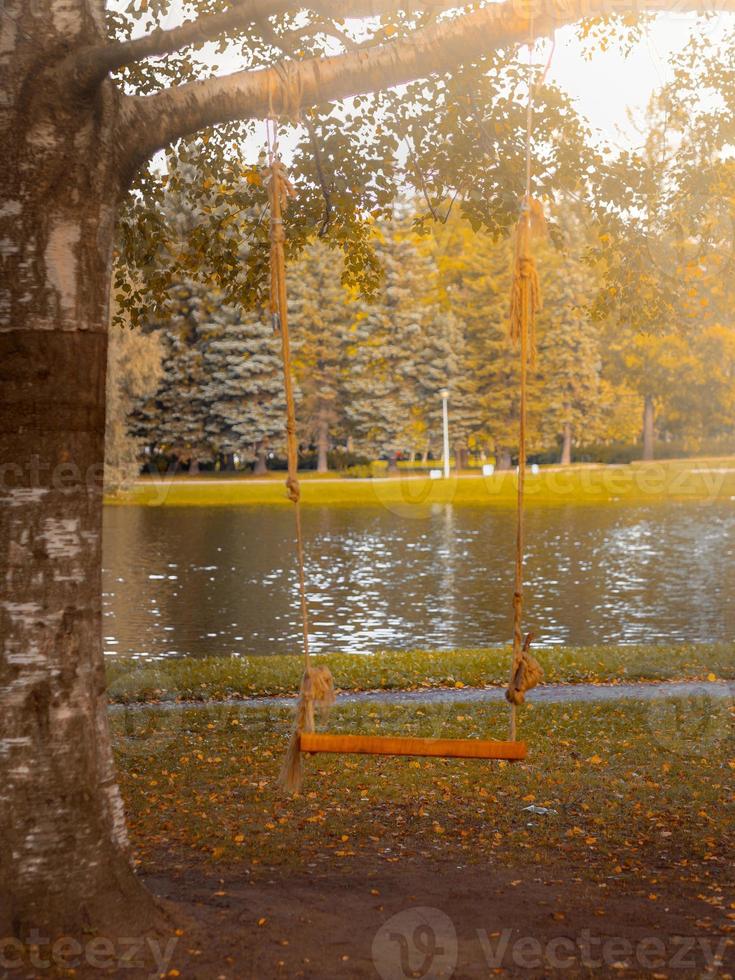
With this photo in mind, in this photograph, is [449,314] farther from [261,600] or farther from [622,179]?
[622,179]

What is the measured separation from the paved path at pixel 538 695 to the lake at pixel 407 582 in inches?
182

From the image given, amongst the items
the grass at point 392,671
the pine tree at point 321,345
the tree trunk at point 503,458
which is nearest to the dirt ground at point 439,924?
the grass at point 392,671

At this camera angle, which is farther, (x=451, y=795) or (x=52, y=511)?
(x=451, y=795)

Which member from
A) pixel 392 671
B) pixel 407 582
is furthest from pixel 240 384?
pixel 392 671

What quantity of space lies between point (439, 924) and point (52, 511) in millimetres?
2165

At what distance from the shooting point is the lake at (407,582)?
663 inches

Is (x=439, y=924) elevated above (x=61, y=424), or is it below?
below

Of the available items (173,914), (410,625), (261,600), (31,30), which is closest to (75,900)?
(173,914)

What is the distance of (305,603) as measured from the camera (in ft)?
17.8

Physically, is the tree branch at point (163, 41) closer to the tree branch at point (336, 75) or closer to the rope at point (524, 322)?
the tree branch at point (336, 75)

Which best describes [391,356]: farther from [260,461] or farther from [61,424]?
[61,424]

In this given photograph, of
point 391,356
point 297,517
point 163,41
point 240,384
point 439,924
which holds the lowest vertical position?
point 439,924

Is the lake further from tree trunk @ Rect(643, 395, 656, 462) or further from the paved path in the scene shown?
tree trunk @ Rect(643, 395, 656, 462)

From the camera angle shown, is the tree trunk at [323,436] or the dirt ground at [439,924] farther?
the tree trunk at [323,436]
